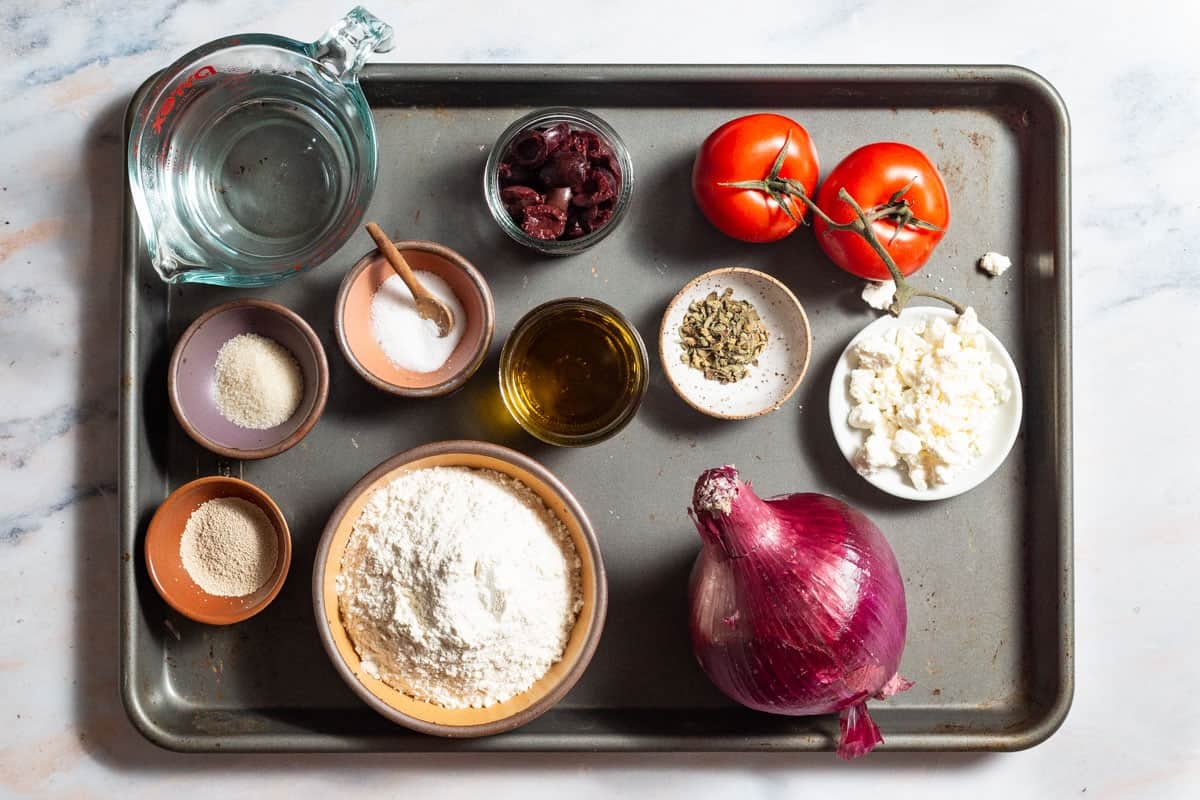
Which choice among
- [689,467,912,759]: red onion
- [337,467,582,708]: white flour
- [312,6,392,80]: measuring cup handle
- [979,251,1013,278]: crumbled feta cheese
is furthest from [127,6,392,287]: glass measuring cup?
[979,251,1013,278]: crumbled feta cheese

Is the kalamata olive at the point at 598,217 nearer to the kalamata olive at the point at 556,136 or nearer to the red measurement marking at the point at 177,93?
the kalamata olive at the point at 556,136

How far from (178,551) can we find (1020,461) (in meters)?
1.25

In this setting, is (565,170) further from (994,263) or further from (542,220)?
(994,263)

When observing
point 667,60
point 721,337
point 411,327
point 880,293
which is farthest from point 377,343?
point 880,293

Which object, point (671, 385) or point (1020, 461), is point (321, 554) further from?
point (1020, 461)

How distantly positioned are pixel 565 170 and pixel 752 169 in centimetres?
26

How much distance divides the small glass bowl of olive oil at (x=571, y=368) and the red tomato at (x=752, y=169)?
212 mm

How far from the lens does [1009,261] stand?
4.64 feet

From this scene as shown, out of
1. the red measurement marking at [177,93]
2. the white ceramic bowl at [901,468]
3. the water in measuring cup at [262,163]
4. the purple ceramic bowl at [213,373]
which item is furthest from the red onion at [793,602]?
the red measurement marking at [177,93]

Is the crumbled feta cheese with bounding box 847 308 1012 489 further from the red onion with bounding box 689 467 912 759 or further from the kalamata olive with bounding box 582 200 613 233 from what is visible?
the kalamata olive with bounding box 582 200 613 233

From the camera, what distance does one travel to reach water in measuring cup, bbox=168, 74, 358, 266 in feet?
4.46

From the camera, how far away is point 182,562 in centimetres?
137

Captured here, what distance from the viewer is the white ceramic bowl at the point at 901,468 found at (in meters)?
1.37

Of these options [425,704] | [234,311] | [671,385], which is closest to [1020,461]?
[671,385]
